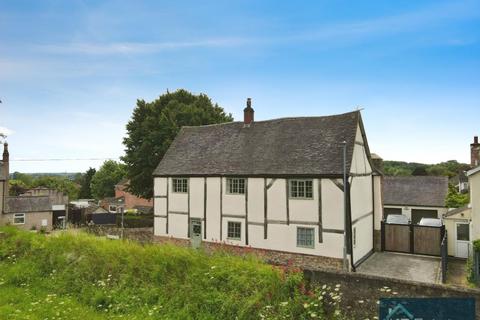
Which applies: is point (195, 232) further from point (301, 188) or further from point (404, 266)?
point (404, 266)

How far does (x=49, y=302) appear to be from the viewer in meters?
9.91

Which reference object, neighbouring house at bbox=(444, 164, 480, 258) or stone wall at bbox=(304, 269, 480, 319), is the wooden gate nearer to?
neighbouring house at bbox=(444, 164, 480, 258)

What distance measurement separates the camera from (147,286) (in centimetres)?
1016

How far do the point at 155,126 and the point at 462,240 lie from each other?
2694cm

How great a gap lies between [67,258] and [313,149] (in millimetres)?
13253

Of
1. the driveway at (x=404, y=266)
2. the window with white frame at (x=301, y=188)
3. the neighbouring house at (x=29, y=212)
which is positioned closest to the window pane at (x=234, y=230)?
the window with white frame at (x=301, y=188)

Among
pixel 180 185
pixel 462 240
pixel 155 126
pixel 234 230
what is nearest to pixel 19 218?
pixel 155 126

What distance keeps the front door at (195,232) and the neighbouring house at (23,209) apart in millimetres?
23636

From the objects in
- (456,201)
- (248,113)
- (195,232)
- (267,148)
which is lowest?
(195,232)

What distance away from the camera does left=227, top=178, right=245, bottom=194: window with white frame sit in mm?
19969

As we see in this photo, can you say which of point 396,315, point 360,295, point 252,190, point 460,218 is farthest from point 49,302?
point 460,218

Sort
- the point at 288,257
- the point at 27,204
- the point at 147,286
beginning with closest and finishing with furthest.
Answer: the point at 147,286 < the point at 288,257 < the point at 27,204

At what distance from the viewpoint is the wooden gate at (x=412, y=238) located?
1925cm

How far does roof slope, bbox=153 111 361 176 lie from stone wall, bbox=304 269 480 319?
895cm
